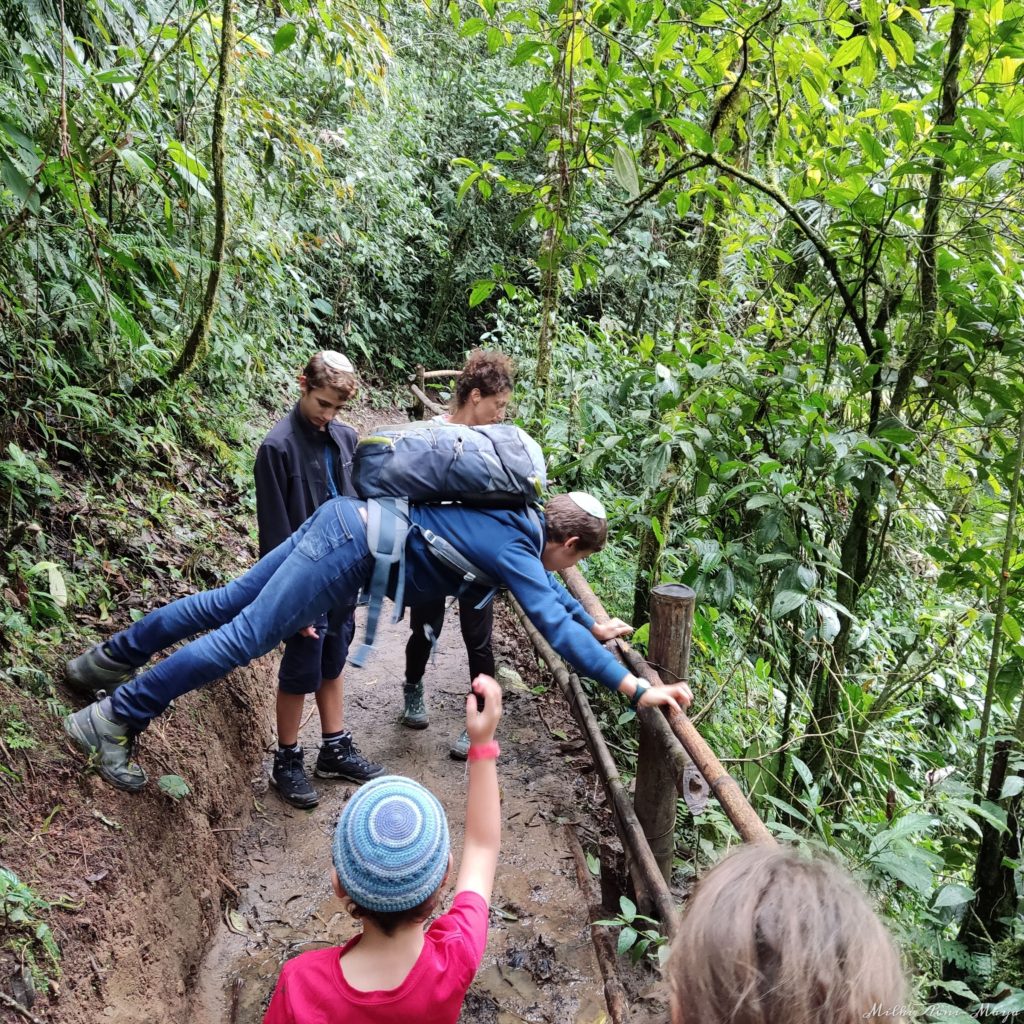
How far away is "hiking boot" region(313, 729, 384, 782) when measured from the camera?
3.48 m

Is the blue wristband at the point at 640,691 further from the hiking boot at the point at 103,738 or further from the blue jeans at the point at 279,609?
the hiking boot at the point at 103,738

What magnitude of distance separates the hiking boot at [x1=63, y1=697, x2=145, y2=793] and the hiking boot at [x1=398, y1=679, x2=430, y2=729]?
67.8 inches

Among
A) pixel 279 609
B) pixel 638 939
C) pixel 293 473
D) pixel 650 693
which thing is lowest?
pixel 638 939

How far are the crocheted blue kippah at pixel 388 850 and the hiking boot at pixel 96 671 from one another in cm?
166

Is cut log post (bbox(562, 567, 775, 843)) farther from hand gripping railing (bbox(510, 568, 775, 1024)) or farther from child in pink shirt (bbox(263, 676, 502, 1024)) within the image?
child in pink shirt (bbox(263, 676, 502, 1024))

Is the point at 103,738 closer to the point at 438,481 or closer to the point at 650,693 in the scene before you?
the point at 438,481

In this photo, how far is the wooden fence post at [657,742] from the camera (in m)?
2.61

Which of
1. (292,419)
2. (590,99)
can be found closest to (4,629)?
(292,419)

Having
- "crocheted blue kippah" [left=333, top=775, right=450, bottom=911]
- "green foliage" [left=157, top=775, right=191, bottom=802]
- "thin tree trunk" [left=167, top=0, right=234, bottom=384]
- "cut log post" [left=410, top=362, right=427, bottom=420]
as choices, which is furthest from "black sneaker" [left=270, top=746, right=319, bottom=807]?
"cut log post" [left=410, top=362, right=427, bottom=420]

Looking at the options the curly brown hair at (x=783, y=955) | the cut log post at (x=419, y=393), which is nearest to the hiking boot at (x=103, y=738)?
the curly brown hair at (x=783, y=955)

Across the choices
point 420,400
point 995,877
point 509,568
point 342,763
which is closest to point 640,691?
point 509,568

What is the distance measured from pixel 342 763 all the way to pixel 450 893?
0.78 metres

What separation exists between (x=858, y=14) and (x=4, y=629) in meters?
4.45

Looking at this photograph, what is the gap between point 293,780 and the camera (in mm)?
3344
